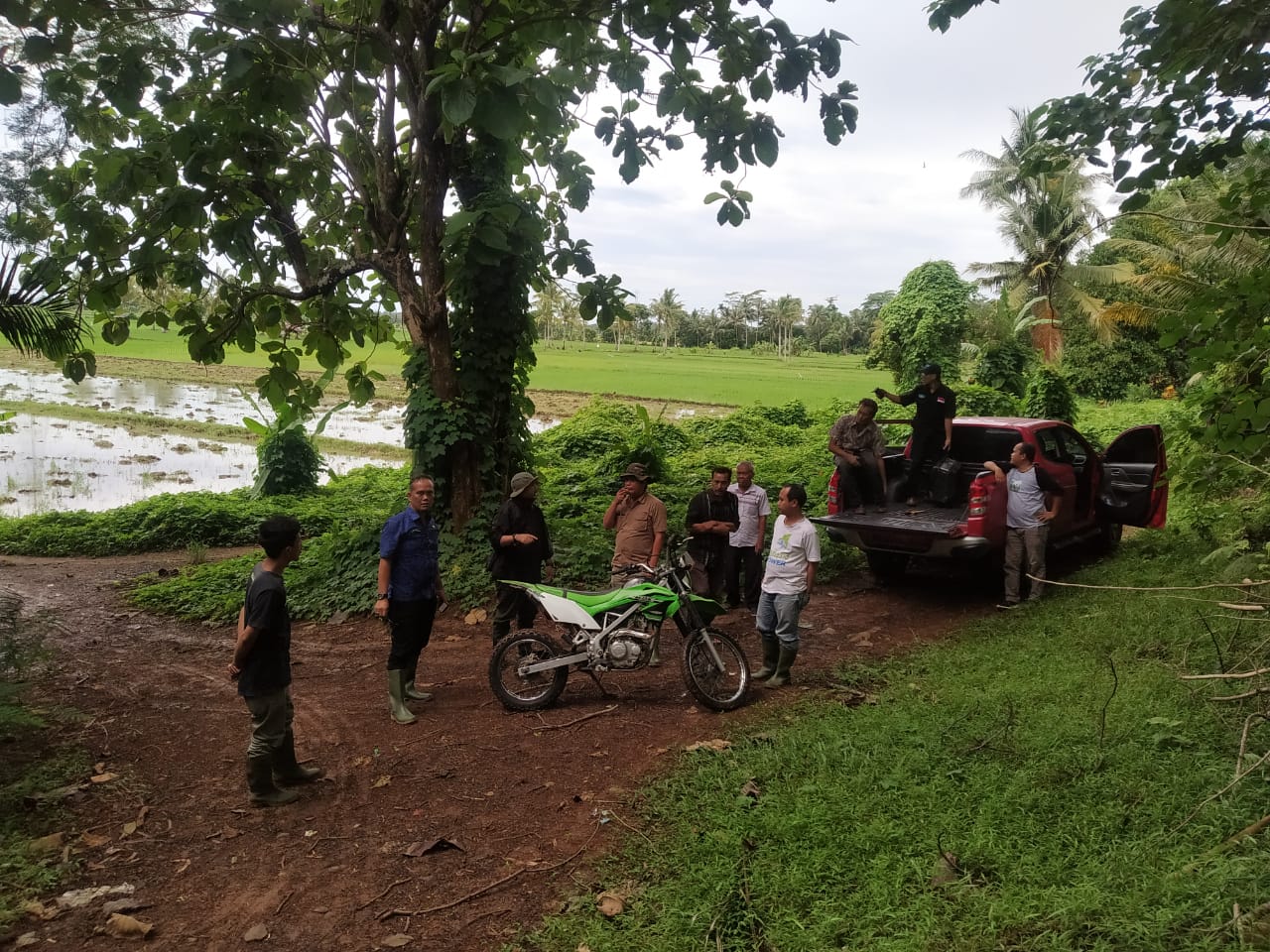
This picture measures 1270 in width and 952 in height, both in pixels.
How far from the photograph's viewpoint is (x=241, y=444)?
83.6ft

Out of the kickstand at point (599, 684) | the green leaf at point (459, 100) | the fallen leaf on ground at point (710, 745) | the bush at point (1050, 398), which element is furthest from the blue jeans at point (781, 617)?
the bush at point (1050, 398)

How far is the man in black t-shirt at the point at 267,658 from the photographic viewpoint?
454cm

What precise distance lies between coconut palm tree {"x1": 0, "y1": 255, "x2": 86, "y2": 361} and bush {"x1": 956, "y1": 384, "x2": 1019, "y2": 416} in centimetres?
1982

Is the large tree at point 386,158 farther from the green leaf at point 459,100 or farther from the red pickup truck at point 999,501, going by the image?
the red pickup truck at point 999,501

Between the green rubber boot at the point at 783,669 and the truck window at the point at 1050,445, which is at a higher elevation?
the truck window at the point at 1050,445

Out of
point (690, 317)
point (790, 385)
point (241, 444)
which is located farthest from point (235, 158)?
point (690, 317)

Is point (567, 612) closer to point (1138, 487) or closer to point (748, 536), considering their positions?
point (748, 536)

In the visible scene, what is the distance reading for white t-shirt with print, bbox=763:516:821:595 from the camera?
5793mm

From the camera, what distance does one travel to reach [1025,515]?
730cm

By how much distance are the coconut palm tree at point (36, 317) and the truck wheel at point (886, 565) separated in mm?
7057

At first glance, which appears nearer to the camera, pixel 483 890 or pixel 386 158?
pixel 483 890

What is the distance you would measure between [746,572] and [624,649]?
2419 millimetres

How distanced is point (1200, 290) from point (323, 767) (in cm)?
568

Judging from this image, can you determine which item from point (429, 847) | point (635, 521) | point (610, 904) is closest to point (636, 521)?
point (635, 521)
